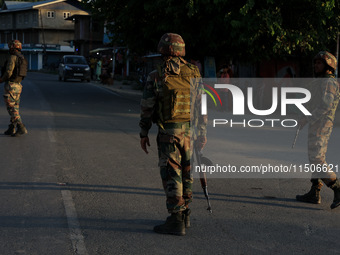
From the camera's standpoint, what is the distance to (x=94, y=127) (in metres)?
14.4

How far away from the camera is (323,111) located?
6652 millimetres

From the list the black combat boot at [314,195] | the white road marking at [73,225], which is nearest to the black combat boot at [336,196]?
the black combat boot at [314,195]

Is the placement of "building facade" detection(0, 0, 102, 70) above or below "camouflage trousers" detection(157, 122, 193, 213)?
above

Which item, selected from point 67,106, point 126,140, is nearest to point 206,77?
point 67,106

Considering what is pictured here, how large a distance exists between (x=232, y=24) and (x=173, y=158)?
11573mm

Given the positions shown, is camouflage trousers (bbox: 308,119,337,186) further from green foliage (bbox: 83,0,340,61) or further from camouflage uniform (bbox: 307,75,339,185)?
green foliage (bbox: 83,0,340,61)

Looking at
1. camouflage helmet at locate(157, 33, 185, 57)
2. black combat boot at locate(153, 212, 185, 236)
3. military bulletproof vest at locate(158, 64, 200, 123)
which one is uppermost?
camouflage helmet at locate(157, 33, 185, 57)

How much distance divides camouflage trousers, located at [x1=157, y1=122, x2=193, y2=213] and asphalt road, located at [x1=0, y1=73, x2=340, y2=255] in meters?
0.34

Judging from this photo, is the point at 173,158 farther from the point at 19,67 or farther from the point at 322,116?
the point at 19,67

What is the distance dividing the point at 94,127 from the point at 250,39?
536cm

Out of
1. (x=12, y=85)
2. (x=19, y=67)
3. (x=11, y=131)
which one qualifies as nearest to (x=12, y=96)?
(x=12, y=85)

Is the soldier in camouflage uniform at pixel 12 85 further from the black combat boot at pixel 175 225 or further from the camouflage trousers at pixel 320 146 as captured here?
the black combat boot at pixel 175 225

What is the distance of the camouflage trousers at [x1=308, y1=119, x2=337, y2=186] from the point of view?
261 inches

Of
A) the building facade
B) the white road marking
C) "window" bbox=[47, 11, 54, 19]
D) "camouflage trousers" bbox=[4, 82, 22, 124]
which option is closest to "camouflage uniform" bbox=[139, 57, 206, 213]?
the white road marking
